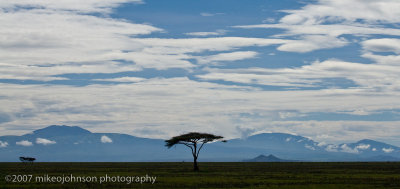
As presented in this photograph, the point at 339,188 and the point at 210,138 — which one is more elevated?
the point at 210,138

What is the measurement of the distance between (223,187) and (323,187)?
10.9 metres

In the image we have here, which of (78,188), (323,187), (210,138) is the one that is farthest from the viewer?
(210,138)

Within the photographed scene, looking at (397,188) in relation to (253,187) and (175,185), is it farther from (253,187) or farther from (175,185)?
(175,185)

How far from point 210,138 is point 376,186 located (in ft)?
189

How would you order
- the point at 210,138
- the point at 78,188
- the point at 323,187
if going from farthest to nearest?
the point at 210,138 → the point at 323,187 → the point at 78,188

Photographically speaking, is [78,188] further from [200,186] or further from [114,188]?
[200,186]

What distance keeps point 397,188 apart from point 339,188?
19.2 feet

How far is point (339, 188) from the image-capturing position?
59031mm

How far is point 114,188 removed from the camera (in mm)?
57469

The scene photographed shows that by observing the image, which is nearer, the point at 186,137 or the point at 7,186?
the point at 7,186

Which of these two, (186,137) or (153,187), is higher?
(186,137)

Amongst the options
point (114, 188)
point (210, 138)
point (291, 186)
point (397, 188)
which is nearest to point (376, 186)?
point (397, 188)

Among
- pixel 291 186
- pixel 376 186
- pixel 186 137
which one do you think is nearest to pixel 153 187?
pixel 291 186

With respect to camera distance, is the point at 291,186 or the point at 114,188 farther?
the point at 291,186
